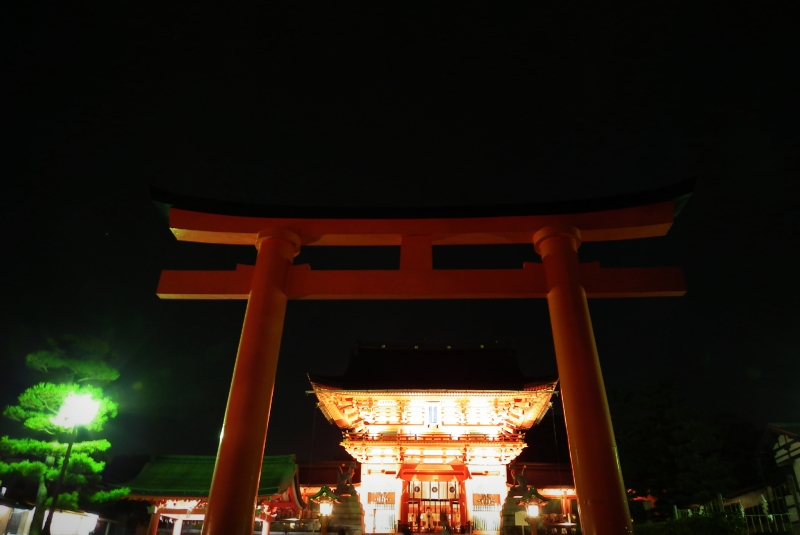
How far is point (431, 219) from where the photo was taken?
26.9 ft

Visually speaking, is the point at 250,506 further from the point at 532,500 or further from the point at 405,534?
the point at 532,500

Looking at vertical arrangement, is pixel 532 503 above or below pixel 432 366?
below

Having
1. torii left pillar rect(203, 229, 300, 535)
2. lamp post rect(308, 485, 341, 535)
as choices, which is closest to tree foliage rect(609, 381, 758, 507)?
lamp post rect(308, 485, 341, 535)

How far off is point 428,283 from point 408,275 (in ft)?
1.16

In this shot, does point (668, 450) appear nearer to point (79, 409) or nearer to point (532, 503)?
point (532, 503)

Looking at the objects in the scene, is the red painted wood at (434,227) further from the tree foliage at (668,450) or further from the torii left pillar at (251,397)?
the tree foliage at (668,450)

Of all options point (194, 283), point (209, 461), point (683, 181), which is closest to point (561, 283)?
point (683, 181)

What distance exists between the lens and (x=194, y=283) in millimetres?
8016

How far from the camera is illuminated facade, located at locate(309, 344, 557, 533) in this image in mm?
14453

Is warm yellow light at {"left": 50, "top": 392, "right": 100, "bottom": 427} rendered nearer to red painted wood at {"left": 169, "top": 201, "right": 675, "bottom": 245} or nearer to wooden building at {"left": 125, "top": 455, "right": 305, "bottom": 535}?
wooden building at {"left": 125, "top": 455, "right": 305, "bottom": 535}

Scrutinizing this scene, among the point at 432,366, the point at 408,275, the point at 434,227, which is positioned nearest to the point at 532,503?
the point at 432,366

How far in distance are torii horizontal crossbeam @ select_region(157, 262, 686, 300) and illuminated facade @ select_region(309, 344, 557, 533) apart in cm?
686

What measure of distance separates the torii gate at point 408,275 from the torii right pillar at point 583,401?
0.02 m

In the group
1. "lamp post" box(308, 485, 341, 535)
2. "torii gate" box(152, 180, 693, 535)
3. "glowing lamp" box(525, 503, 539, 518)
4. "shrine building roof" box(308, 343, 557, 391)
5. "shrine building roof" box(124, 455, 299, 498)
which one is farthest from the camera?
"shrine building roof" box(308, 343, 557, 391)
